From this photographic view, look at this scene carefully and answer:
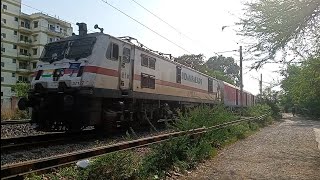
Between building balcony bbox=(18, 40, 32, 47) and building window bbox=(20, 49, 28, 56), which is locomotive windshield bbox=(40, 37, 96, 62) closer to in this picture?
building balcony bbox=(18, 40, 32, 47)

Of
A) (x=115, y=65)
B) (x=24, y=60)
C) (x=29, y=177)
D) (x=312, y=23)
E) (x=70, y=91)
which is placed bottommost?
(x=29, y=177)

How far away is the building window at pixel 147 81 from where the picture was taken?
43.8ft

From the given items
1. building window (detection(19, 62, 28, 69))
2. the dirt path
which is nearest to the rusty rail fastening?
the dirt path

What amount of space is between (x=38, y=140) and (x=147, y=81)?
503 centimetres

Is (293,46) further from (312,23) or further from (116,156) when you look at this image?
(116,156)

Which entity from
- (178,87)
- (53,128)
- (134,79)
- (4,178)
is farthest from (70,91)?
(178,87)

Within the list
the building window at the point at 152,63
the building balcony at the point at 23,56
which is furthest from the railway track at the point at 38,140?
the building balcony at the point at 23,56

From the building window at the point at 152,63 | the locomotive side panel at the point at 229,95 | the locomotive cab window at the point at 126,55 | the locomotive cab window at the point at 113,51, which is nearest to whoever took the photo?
the locomotive cab window at the point at 113,51

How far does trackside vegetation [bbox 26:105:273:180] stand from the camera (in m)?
5.18

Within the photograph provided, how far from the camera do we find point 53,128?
1078 cm

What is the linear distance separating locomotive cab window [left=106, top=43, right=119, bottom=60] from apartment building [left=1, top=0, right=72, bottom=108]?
5310cm

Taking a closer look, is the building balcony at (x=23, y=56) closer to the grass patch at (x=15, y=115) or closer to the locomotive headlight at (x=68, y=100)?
the grass patch at (x=15, y=115)

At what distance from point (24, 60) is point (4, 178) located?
66698 millimetres

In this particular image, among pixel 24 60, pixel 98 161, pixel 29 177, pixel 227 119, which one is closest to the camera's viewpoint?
pixel 29 177
